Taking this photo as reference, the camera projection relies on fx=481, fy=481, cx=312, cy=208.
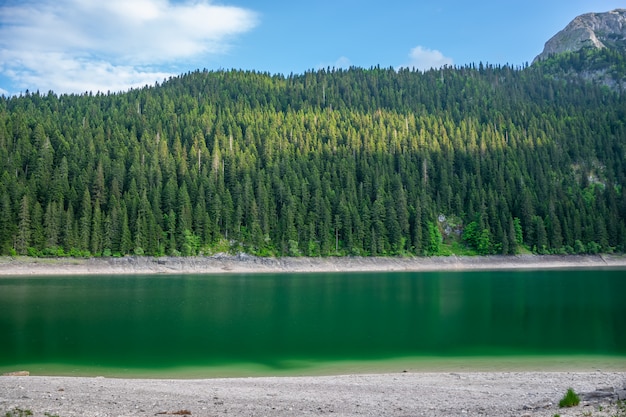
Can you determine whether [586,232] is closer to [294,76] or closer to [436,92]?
[436,92]

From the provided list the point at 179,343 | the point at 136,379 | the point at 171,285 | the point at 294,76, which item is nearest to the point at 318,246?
the point at 171,285

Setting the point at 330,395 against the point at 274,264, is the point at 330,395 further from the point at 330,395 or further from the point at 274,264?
the point at 274,264

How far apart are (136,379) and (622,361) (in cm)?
2048

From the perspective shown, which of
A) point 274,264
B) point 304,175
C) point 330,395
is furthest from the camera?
point 304,175

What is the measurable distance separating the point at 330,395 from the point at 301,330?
13.5 meters

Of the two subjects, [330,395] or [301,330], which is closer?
[330,395]

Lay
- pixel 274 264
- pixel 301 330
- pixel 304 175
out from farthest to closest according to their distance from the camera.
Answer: pixel 304 175 → pixel 274 264 → pixel 301 330

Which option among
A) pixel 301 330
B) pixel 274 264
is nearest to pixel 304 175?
pixel 274 264

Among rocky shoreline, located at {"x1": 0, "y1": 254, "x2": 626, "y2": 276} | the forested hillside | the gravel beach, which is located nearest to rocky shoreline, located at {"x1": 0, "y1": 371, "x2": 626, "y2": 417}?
the gravel beach

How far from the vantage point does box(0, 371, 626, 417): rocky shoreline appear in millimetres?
12070

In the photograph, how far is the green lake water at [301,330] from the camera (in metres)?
21.0

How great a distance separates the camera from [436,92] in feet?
542

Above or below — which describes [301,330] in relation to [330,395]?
below

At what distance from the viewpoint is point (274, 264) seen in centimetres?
7919
